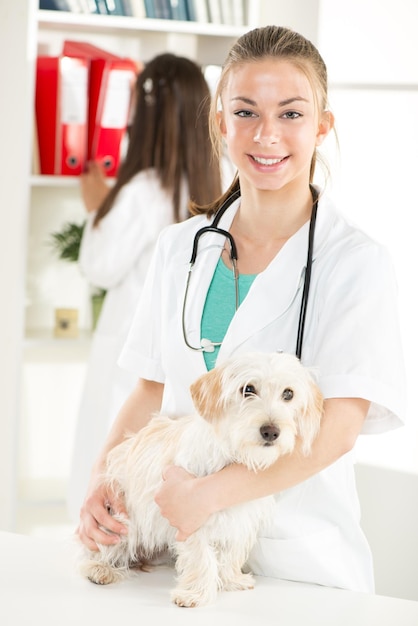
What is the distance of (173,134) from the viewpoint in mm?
3107

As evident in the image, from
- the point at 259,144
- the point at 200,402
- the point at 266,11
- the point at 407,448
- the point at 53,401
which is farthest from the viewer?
the point at 53,401

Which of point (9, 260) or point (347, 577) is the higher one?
point (9, 260)

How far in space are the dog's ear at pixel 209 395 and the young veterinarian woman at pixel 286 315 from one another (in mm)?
108

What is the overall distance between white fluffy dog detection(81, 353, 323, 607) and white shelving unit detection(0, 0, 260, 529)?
6.32 feet

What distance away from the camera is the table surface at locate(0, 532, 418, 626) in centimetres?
124

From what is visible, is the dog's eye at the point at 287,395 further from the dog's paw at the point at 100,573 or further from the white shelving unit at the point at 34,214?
the white shelving unit at the point at 34,214

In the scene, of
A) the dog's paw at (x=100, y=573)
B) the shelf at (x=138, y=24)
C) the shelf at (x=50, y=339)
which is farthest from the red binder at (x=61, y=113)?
the dog's paw at (x=100, y=573)

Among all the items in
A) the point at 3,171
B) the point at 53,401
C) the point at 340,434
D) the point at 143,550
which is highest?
the point at 3,171

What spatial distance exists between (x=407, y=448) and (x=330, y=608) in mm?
1450

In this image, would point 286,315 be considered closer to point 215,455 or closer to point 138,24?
point 215,455

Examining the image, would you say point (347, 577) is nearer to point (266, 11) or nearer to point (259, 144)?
point (259, 144)

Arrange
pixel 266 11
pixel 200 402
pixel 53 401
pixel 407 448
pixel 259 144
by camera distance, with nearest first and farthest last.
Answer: pixel 200 402, pixel 259 144, pixel 407 448, pixel 266 11, pixel 53 401

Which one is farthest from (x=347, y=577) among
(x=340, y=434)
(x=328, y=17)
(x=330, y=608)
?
(x=328, y=17)

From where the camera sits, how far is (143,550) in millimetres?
1446
